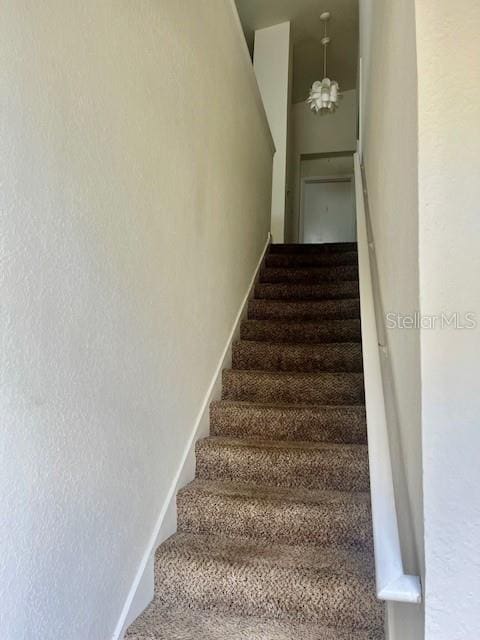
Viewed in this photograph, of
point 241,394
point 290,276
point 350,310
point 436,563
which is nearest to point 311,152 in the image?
point 290,276

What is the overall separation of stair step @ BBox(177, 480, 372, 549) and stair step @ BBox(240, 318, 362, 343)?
3.70 feet

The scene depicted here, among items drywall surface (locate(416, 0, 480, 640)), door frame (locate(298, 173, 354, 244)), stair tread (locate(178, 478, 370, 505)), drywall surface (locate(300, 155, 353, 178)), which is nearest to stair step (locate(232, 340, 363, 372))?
stair tread (locate(178, 478, 370, 505))

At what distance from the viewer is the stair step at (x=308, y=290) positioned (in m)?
3.11

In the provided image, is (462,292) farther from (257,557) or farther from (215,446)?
(215,446)

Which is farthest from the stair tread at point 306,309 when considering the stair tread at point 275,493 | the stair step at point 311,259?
the stair tread at point 275,493

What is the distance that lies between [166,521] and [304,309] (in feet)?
5.74

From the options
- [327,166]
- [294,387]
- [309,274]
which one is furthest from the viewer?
[327,166]

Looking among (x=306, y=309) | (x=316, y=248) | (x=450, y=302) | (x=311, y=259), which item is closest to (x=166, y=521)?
(x=450, y=302)

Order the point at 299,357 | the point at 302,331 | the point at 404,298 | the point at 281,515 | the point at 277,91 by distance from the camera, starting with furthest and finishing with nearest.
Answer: the point at 277,91 → the point at 302,331 → the point at 299,357 → the point at 281,515 → the point at 404,298

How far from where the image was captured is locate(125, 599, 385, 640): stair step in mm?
1234

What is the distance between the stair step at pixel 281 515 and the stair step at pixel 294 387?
580mm

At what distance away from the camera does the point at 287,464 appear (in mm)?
1800

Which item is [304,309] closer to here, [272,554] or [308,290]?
[308,290]

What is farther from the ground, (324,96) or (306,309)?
(324,96)
